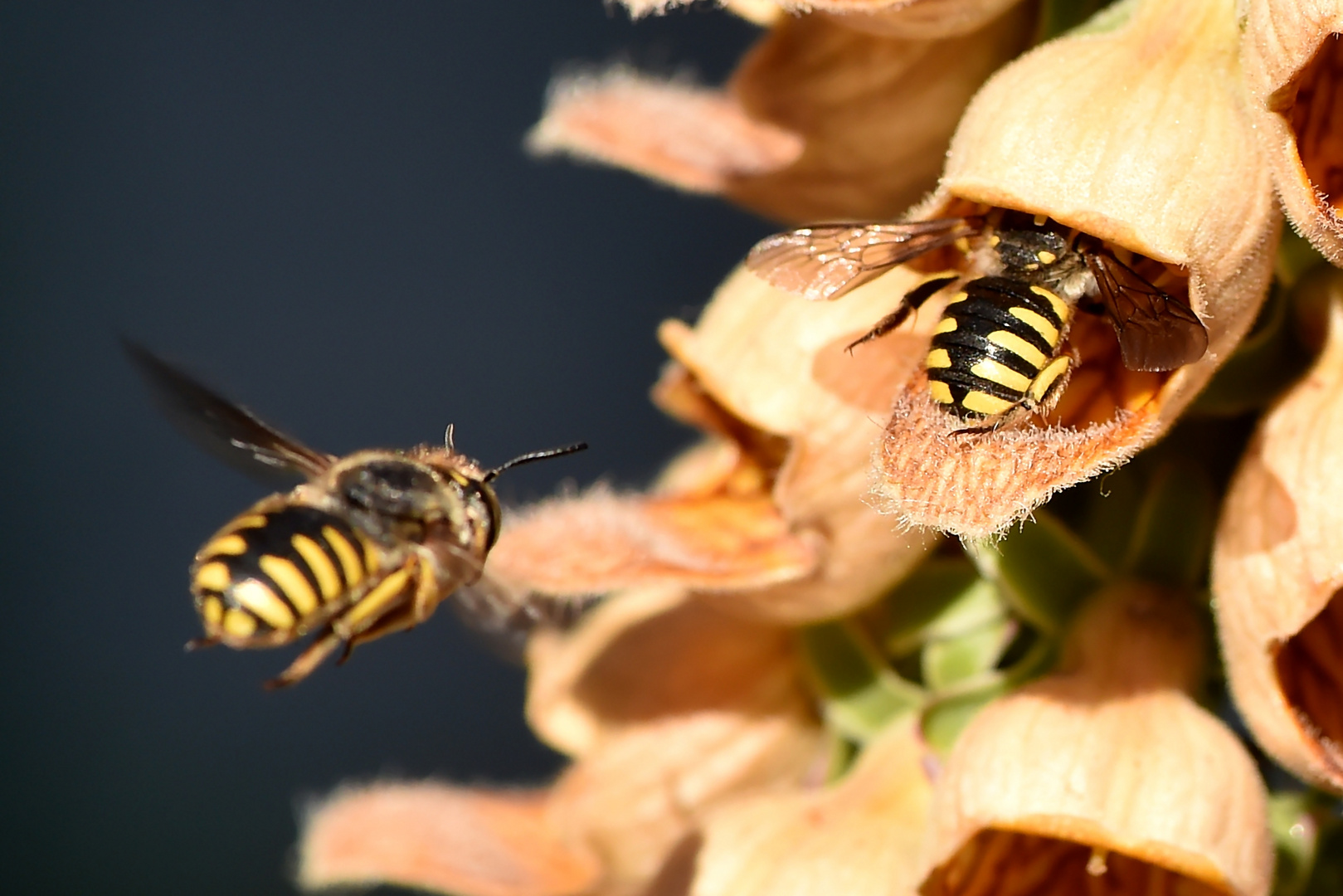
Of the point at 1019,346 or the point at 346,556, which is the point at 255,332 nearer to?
the point at 346,556

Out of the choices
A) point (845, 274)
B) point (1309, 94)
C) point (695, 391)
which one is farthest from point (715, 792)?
point (1309, 94)

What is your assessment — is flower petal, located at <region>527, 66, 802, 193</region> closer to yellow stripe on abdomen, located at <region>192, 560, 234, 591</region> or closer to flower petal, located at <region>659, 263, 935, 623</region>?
flower petal, located at <region>659, 263, 935, 623</region>

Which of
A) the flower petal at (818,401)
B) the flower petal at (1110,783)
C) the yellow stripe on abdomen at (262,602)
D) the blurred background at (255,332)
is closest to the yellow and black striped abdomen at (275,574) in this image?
the yellow stripe on abdomen at (262,602)

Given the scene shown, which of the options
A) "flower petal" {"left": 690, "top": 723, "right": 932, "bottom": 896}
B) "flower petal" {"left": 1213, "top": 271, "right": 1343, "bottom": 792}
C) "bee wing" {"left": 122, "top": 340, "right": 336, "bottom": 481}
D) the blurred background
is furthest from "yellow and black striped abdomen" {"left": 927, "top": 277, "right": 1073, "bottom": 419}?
the blurred background

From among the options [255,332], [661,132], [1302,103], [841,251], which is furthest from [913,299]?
[255,332]

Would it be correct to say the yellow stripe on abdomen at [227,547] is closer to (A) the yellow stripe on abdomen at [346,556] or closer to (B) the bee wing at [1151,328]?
(A) the yellow stripe on abdomen at [346,556]

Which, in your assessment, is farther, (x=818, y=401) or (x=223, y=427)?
(x=223, y=427)
